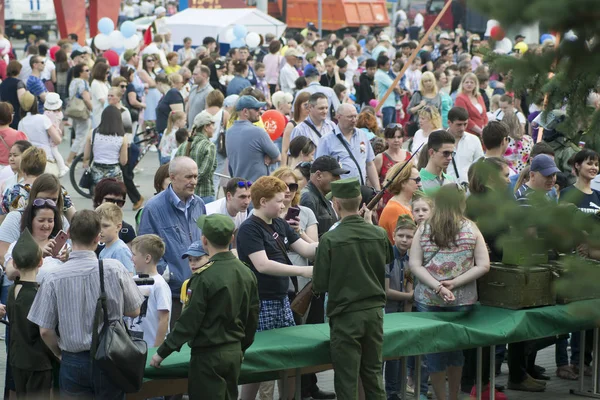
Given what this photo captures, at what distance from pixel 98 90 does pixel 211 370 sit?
36.7 feet

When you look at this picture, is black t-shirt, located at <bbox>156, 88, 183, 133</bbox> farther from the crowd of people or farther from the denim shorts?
the denim shorts

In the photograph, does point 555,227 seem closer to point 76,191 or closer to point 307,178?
point 307,178

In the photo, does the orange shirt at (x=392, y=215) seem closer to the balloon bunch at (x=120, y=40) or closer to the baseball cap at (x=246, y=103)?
the baseball cap at (x=246, y=103)

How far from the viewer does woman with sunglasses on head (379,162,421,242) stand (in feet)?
26.7

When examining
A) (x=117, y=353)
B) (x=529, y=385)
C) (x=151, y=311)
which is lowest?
(x=529, y=385)

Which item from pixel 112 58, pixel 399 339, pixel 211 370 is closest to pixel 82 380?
pixel 211 370

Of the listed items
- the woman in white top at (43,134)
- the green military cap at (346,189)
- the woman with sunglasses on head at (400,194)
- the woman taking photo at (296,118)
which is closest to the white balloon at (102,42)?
the woman in white top at (43,134)

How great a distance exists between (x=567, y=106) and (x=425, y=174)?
6179mm

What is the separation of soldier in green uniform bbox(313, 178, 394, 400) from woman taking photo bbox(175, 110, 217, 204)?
13.6ft

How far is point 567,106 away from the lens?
2762 mm

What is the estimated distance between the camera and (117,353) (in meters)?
5.48

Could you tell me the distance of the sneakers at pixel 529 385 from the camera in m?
8.10

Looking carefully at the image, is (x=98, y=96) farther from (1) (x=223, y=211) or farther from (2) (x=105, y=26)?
(2) (x=105, y=26)

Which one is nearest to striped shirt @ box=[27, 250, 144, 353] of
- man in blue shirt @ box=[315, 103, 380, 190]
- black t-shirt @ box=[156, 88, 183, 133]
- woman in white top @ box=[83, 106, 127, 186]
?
man in blue shirt @ box=[315, 103, 380, 190]
